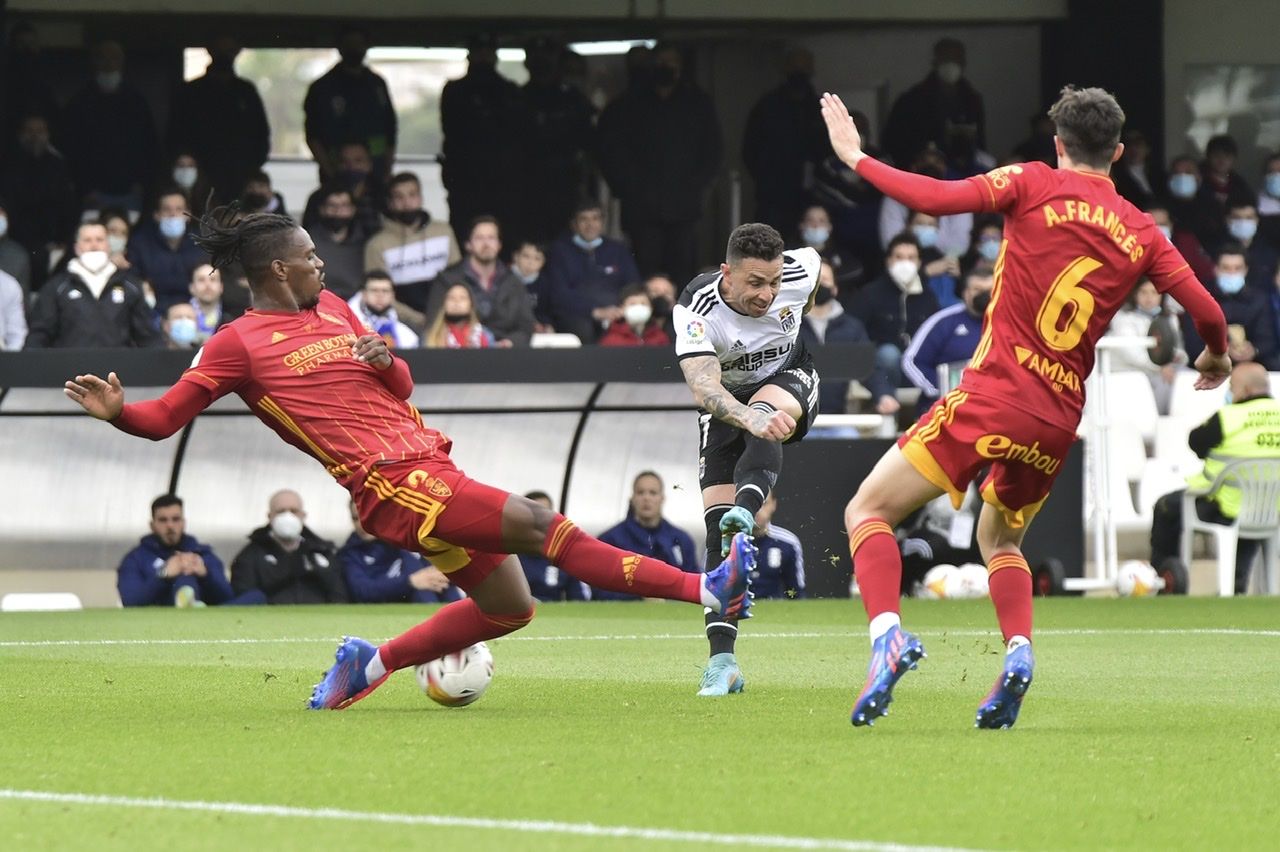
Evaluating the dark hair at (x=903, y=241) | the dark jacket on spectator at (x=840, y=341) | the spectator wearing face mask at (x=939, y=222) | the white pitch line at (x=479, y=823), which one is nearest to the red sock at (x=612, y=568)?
the white pitch line at (x=479, y=823)

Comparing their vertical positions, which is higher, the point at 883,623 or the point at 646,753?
the point at 883,623

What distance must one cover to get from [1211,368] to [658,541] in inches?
344

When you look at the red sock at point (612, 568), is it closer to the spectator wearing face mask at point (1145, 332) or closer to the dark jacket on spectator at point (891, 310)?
the spectator wearing face mask at point (1145, 332)

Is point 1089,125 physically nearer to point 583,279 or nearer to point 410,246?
point 410,246

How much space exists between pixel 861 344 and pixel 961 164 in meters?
5.84

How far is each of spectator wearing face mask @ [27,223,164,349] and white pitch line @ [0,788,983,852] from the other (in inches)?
419

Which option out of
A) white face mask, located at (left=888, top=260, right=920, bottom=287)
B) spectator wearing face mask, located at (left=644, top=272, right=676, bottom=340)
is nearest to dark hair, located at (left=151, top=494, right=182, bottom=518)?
spectator wearing face mask, located at (left=644, top=272, right=676, bottom=340)

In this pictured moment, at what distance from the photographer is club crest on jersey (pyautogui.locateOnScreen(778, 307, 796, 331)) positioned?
29.5 feet

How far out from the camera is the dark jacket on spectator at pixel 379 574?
16109 millimetres

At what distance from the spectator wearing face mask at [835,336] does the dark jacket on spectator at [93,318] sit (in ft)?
15.4

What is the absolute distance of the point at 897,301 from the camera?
61.9ft

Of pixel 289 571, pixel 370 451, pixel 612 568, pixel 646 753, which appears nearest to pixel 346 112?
pixel 289 571

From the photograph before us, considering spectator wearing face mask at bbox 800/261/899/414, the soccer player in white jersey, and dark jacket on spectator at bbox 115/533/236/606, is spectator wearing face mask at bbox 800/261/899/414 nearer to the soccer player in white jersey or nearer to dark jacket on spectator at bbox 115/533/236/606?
dark jacket on spectator at bbox 115/533/236/606

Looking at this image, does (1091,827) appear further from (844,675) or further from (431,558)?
(844,675)
